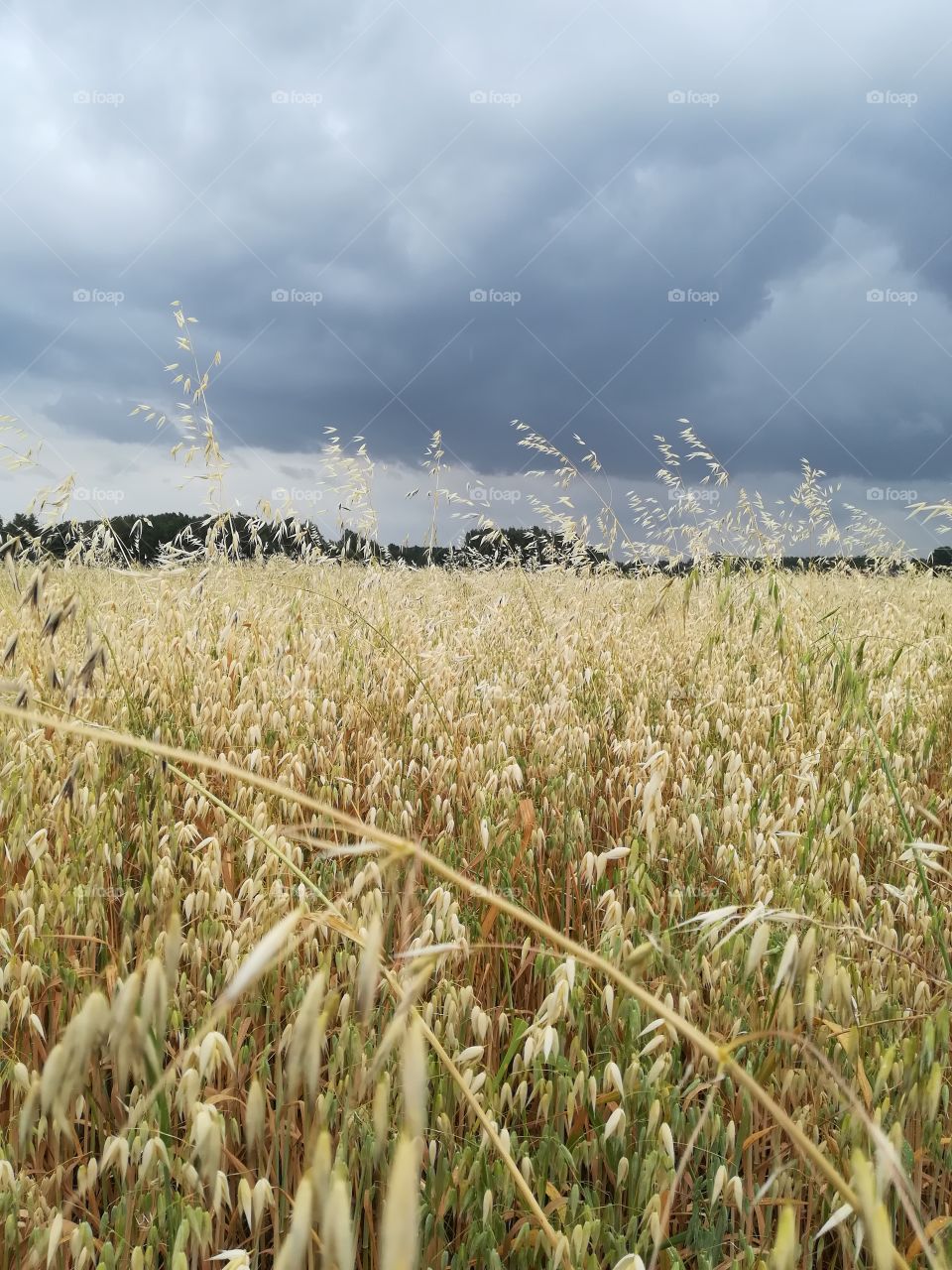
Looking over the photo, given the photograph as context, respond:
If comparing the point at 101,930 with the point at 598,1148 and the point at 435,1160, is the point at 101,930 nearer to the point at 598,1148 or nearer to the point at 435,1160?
the point at 435,1160

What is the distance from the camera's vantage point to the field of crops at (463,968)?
94 cm

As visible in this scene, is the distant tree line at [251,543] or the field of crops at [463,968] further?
the distant tree line at [251,543]

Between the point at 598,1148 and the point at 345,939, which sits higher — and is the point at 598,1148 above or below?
below

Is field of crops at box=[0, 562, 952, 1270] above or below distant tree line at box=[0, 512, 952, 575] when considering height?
below

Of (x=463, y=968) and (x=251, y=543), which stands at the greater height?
(x=251, y=543)

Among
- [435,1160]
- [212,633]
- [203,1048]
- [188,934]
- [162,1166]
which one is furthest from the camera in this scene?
[212,633]

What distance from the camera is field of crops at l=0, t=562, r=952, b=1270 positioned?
3.08ft

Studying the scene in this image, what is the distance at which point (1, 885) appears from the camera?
7.16 feet

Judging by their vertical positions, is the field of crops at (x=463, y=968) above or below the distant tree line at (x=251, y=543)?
below

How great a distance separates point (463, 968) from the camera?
194 cm

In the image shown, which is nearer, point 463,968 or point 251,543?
point 463,968

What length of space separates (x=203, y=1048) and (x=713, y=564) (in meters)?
5.37

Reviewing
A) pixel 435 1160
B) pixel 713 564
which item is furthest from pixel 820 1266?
pixel 713 564

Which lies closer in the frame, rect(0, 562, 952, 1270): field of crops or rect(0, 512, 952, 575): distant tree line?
rect(0, 562, 952, 1270): field of crops
